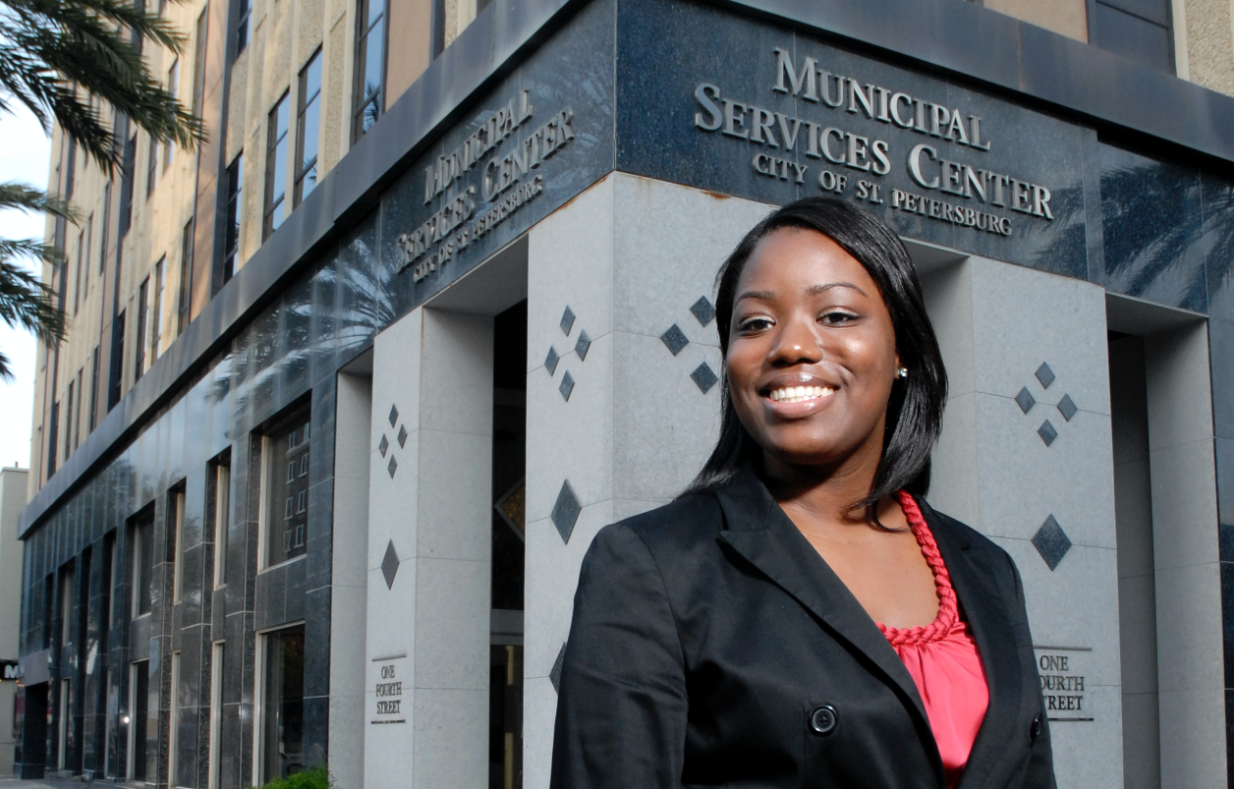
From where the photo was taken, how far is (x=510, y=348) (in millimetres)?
13727

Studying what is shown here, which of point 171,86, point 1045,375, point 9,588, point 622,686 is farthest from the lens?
point 9,588

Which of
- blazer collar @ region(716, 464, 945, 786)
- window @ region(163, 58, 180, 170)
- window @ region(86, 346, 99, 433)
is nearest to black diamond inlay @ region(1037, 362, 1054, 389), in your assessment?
blazer collar @ region(716, 464, 945, 786)

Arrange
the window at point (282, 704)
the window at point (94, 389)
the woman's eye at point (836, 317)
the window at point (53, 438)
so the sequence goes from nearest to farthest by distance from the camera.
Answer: the woman's eye at point (836, 317), the window at point (282, 704), the window at point (94, 389), the window at point (53, 438)

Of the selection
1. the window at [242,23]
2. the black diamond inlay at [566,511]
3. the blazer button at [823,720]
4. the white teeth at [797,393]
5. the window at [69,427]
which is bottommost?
the blazer button at [823,720]

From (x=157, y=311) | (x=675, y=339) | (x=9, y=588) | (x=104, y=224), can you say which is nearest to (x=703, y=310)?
(x=675, y=339)

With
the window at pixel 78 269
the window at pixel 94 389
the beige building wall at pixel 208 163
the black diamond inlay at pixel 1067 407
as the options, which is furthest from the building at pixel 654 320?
the window at pixel 78 269

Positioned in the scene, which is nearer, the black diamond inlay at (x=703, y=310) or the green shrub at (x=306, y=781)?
the black diamond inlay at (x=703, y=310)

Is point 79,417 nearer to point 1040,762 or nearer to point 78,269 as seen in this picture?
point 78,269

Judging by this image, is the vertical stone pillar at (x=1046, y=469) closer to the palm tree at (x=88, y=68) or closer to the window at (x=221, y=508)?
the palm tree at (x=88, y=68)

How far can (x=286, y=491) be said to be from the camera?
1591cm

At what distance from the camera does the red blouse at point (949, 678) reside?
1.99 meters

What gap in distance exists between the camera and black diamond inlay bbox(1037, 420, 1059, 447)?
9852 mm

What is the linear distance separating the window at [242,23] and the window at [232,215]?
188 cm

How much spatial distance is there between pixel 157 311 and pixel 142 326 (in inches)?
65.4
